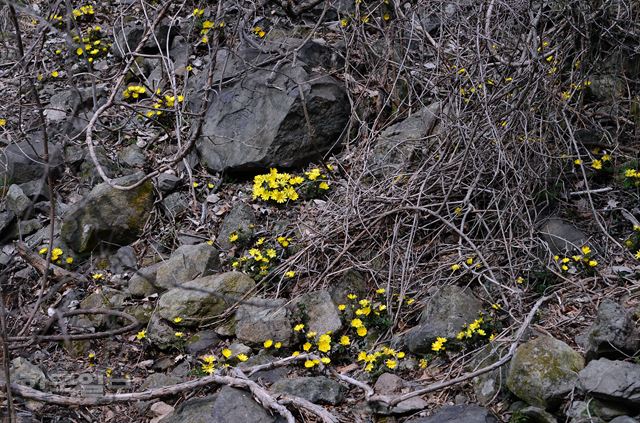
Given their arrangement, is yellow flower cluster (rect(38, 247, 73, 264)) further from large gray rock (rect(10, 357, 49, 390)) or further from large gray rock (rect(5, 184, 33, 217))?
large gray rock (rect(10, 357, 49, 390))

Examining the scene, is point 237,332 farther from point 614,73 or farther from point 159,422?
point 614,73

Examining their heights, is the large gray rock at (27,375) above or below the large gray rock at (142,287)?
above

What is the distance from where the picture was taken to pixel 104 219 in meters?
5.00

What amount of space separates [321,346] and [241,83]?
2.50 meters

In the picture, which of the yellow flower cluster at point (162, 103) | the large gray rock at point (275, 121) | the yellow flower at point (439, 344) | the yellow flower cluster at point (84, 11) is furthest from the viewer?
the yellow flower cluster at point (84, 11)

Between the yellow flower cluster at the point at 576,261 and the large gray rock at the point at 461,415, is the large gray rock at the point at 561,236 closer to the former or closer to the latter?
the yellow flower cluster at the point at 576,261

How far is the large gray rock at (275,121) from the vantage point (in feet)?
16.9

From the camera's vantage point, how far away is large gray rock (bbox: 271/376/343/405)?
3.50m

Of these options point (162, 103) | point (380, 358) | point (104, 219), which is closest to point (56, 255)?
point (104, 219)

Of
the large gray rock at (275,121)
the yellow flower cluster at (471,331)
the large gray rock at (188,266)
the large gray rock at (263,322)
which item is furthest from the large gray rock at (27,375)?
the yellow flower cluster at (471,331)

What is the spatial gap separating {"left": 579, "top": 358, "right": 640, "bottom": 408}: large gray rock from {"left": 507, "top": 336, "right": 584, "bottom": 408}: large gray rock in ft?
0.38

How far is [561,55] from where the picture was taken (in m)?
4.51

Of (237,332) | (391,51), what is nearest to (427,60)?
(391,51)

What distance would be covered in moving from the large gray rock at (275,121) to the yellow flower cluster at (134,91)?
0.81 meters
